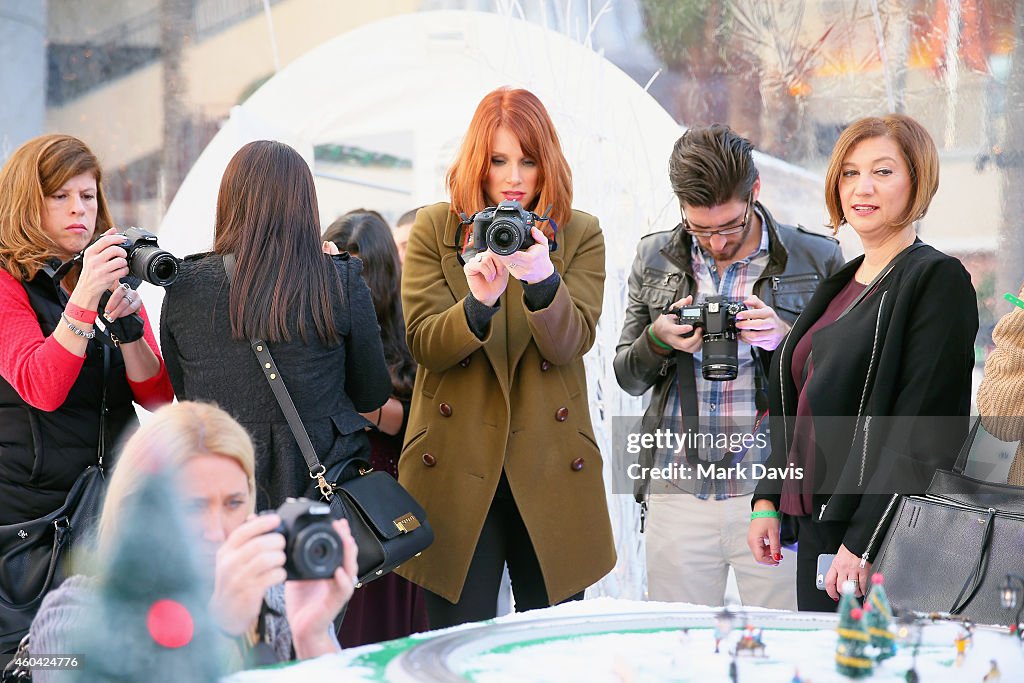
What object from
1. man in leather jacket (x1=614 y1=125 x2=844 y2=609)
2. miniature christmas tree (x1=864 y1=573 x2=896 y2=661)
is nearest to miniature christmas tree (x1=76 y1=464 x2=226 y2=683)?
miniature christmas tree (x1=864 y1=573 x2=896 y2=661)

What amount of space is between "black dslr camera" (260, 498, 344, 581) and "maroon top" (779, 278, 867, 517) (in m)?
1.18

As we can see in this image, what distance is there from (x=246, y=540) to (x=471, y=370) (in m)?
1.08

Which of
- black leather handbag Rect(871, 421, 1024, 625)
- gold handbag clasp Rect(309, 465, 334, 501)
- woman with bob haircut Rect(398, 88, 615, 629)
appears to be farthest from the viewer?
woman with bob haircut Rect(398, 88, 615, 629)

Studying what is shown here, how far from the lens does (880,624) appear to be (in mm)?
1245

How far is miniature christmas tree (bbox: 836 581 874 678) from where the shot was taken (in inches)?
47.8

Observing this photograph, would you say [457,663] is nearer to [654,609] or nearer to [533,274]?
[654,609]

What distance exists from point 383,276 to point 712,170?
936 mm

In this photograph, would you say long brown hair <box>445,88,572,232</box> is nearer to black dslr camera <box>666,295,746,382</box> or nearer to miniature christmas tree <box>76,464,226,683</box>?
black dslr camera <box>666,295,746,382</box>

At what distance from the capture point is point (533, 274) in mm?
2139

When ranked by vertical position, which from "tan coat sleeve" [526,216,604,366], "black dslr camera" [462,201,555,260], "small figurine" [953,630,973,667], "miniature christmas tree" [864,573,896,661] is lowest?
"small figurine" [953,630,973,667]

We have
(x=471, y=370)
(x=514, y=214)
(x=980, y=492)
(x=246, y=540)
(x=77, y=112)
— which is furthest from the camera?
(x=77, y=112)

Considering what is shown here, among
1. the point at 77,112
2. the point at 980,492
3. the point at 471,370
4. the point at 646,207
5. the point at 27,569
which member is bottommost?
the point at 27,569

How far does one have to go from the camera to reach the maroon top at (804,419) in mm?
2162

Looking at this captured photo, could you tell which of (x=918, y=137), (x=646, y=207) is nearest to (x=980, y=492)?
(x=918, y=137)
